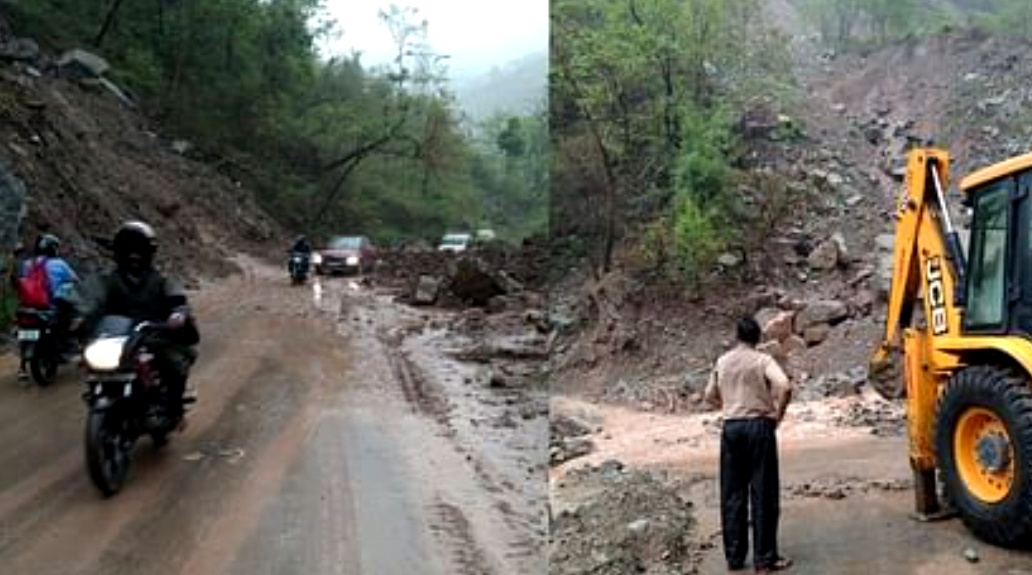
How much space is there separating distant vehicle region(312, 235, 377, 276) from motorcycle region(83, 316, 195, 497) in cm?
2178

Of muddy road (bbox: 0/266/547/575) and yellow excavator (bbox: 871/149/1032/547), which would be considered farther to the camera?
yellow excavator (bbox: 871/149/1032/547)

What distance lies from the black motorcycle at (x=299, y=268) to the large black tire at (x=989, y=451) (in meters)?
19.3

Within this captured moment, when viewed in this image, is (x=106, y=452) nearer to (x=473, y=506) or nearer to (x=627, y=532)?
(x=473, y=506)

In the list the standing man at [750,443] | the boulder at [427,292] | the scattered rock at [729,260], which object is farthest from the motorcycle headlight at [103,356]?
the scattered rock at [729,260]

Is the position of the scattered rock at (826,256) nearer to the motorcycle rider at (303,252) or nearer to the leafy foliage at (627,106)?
the leafy foliage at (627,106)

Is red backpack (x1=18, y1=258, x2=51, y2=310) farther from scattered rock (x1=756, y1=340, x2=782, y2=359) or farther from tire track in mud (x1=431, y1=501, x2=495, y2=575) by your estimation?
scattered rock (x1=756, y1=340, x2=782, y2=359)

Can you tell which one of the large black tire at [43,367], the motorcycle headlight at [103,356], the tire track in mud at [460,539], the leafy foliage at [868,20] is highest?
the leafy foliage at [868,20]

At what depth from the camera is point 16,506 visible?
5750 millimetres

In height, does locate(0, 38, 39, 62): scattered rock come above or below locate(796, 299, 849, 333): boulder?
above

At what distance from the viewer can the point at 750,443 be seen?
6.08m

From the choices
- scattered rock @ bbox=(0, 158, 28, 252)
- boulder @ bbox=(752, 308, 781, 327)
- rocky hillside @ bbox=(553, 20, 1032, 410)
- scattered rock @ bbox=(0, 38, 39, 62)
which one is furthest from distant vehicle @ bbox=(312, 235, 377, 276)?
scattered rock @ bbox=(0, 158, 28, 252)

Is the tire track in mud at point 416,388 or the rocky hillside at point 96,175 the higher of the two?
the rocky hillside at point 96,175

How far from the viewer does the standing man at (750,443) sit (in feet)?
19.9

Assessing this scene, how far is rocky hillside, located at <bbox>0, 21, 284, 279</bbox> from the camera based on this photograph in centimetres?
1703
